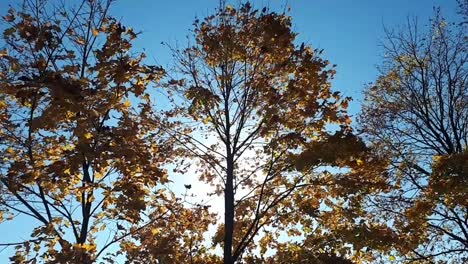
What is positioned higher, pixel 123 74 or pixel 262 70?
pixel 262 70

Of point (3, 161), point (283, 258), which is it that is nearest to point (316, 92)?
point (283, 258)

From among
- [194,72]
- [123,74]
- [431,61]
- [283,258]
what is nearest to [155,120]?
[194,72]

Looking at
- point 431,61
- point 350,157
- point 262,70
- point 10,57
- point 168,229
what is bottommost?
point 168,229

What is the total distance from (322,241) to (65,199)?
4.97m

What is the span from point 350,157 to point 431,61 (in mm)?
7378

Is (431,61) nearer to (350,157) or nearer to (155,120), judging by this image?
(350,157)

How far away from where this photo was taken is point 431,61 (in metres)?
13.7

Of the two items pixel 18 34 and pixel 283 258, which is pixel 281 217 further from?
pixel 18 34

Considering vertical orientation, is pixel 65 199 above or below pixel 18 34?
below

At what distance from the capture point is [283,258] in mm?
8234

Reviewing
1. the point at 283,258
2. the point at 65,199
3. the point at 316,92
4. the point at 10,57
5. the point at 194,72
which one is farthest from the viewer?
the point at 194,72

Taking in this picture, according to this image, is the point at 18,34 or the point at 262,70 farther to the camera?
the point at 262,70

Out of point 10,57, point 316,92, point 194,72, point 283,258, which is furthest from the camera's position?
point 194,72

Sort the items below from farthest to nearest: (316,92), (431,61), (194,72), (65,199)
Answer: (431,61) → (194,72) → (316,92) → (65,199)
